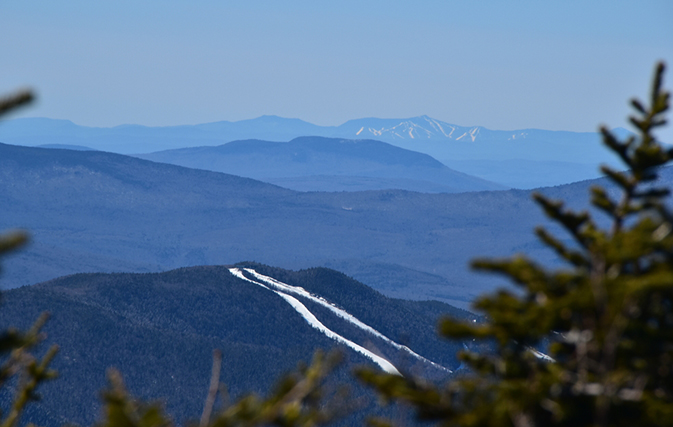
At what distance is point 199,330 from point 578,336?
37.5 meters

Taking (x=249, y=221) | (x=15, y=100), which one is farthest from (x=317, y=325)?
(x=249, y=221)

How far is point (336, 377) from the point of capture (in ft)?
106

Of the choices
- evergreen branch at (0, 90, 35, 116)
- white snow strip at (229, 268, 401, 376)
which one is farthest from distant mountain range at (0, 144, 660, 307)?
evergreen branch at (0, 90, 35, 116)

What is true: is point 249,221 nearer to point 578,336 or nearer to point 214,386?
point 578,336

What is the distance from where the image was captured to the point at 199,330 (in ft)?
136

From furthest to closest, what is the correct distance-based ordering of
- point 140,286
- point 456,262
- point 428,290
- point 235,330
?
1. point 456,262
2. point 428,290
3. point 140,286
4. point 235,330

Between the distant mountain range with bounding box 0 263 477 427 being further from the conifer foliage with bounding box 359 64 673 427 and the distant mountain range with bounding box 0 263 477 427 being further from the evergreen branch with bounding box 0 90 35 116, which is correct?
the evergreen branch with bounding box 0 90 35 116

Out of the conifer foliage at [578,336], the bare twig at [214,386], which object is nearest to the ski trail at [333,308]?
the conifer foliage at [578,336]

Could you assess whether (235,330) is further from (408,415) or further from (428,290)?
(428,290)

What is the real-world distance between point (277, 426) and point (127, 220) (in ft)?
537

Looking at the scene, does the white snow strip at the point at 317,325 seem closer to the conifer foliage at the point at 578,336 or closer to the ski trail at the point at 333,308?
the ski trail at the point at 333,308

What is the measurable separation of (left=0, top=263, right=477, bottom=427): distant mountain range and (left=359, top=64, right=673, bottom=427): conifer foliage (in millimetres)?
22563

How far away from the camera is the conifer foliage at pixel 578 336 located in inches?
203

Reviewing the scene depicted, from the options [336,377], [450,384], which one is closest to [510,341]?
[450,384]
